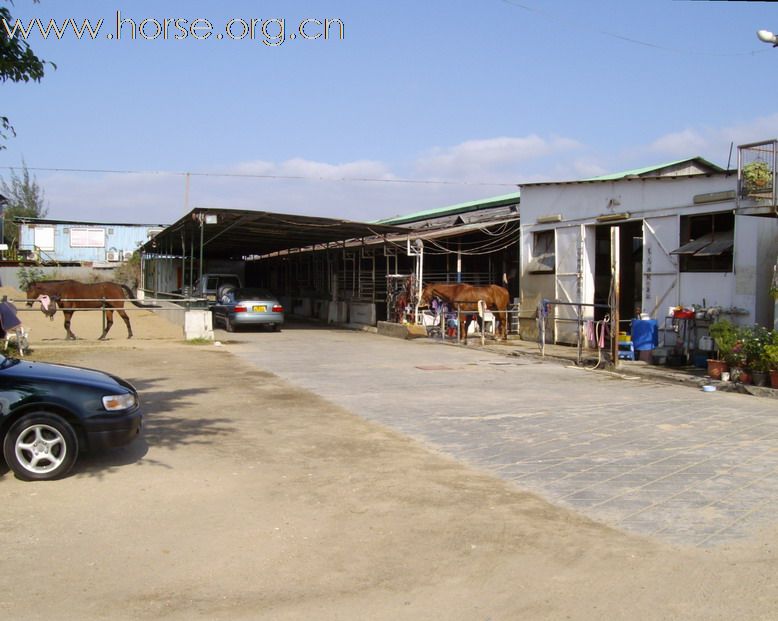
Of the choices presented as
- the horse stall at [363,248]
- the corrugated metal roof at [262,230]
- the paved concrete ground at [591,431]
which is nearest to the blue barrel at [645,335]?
the paved concrete ground at [591,431]

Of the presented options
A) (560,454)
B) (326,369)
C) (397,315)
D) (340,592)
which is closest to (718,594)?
(340,592)

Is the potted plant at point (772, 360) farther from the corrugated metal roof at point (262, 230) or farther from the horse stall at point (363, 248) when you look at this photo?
the corrugated metal roof at point (262, 230)

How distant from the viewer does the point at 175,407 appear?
9.78 metres

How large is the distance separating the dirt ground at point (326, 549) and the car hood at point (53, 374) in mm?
796

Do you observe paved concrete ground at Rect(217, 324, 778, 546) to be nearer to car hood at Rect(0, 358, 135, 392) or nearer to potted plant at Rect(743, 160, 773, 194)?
car hood at Rect(0, 358, 135, 392)

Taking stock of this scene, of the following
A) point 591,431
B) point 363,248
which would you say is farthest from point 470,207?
point 591,431

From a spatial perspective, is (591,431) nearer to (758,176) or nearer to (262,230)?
(758,176)

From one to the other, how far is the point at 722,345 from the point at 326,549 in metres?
9.91

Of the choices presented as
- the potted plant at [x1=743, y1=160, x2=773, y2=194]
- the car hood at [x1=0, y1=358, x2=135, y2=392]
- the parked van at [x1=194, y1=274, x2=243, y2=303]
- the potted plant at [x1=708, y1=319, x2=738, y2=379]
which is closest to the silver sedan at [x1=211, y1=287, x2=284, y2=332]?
the parked van at [x1=194, y1=274, x2=243, y2=303]

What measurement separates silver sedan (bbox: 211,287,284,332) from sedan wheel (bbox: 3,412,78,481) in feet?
55.7

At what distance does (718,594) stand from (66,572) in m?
3.88

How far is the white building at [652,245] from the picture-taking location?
14086mm

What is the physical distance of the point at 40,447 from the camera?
6160 millimetres

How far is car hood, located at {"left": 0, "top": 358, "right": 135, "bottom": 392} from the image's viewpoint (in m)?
6.33
